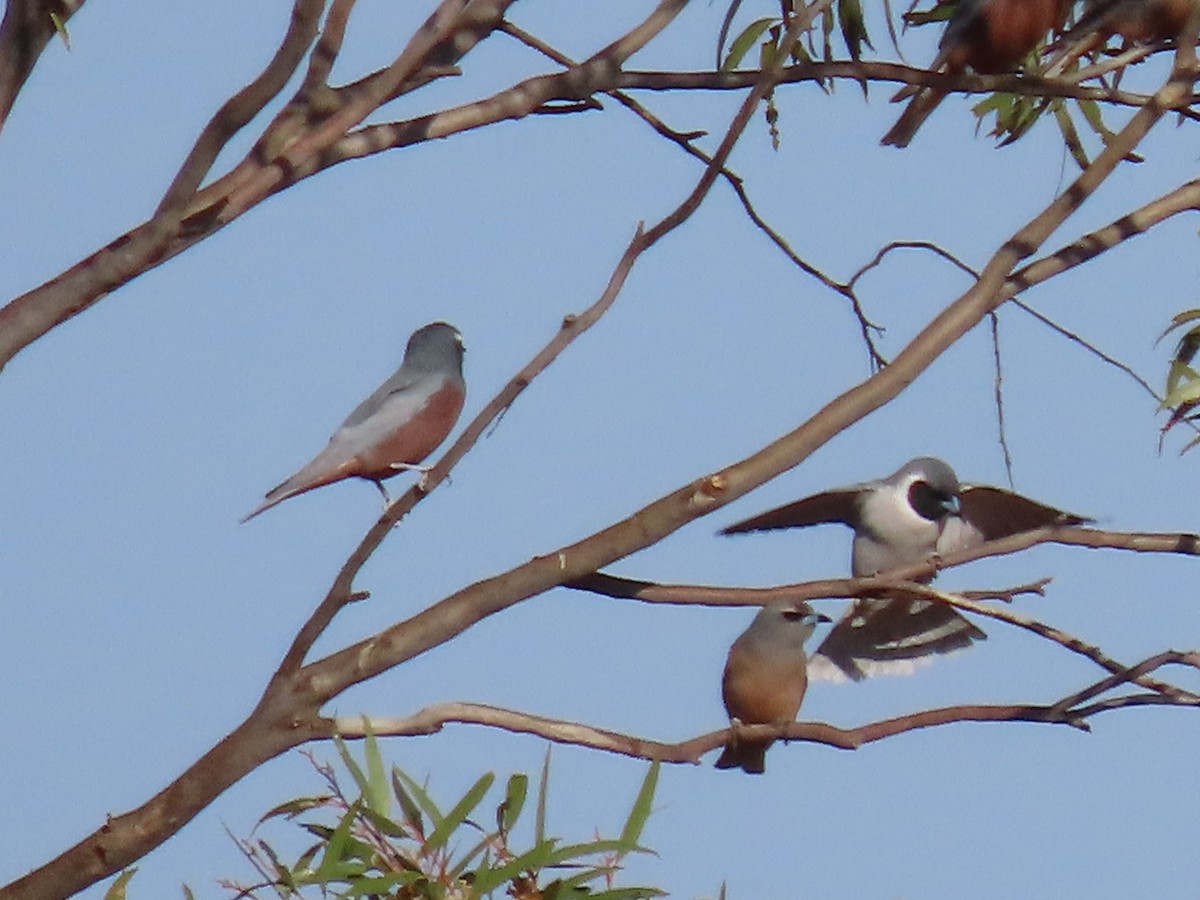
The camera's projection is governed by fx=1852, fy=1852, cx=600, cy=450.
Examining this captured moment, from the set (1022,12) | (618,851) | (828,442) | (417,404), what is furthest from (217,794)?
(1022,12)

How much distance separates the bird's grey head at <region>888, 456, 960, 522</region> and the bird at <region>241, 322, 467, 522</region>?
3.20 feet

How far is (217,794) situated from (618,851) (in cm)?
57

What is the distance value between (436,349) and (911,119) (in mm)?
1149

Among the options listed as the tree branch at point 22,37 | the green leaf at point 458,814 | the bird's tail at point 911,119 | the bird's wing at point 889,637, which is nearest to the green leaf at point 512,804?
the green leaf at point 458,814

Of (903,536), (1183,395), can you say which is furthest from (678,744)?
(903,536)

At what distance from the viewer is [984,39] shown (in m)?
3.67

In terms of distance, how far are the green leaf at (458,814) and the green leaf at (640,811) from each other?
186mm

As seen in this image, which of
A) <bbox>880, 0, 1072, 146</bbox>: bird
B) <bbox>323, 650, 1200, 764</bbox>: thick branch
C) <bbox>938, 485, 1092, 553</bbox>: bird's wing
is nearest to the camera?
<bbox>323, 650, 1200, 764</bbox>: thick branch

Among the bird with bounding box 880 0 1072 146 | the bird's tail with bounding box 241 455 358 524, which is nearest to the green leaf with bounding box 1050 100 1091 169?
the bird with bounding box 880 0 1072 146

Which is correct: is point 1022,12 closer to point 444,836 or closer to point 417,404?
point 417,404

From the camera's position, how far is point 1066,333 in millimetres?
2781

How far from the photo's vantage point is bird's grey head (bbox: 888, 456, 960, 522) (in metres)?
3.88

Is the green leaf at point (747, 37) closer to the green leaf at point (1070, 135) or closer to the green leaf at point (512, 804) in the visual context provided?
the green leaf at point (1070, 135)

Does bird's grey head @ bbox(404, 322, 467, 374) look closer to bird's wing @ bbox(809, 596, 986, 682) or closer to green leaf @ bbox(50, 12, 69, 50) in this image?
bird's wing @ bbox(809, 596, 986, 682)
